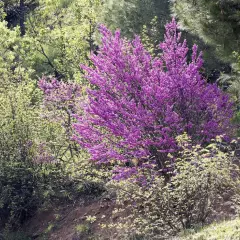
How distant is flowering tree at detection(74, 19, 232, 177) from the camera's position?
8.00 meters

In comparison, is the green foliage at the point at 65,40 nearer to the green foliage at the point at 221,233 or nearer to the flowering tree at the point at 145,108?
the flowering tree at the point at 145,108

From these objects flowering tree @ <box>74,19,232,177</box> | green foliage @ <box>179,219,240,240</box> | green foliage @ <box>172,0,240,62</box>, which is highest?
green foliage @ <box>172,0,240,62</box>

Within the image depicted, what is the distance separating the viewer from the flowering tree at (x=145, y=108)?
7996 mm

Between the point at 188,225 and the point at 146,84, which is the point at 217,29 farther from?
the point at 188,225

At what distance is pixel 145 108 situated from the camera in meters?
8.40

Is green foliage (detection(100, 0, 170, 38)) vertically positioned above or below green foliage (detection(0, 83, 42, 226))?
above

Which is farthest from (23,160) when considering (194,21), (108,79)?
(194,21)

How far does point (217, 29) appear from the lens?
882 centimetres

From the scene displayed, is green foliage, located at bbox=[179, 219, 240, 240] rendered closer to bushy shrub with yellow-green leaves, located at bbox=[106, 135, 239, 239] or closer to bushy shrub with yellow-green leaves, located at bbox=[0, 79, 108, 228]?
bushy shrub with yellow-green leaves, located at bbox=[106, 135, 239, 239]

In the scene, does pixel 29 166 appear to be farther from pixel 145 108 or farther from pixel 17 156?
pixel 145 108

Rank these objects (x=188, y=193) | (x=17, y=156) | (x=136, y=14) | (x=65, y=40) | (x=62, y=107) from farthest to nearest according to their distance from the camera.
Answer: (x=65, y=40) → (x=136, y=14) → (x=62, y=107) → (x=17, y=156) → (x=188, y=193)

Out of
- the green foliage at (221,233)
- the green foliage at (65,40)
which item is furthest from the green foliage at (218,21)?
the green foliage at (65,40)

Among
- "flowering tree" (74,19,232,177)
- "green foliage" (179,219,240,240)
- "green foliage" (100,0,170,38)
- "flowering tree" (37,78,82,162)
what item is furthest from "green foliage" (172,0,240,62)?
"green foliage" (100,0,170,38)

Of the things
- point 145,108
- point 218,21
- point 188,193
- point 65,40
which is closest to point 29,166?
point 145,108
